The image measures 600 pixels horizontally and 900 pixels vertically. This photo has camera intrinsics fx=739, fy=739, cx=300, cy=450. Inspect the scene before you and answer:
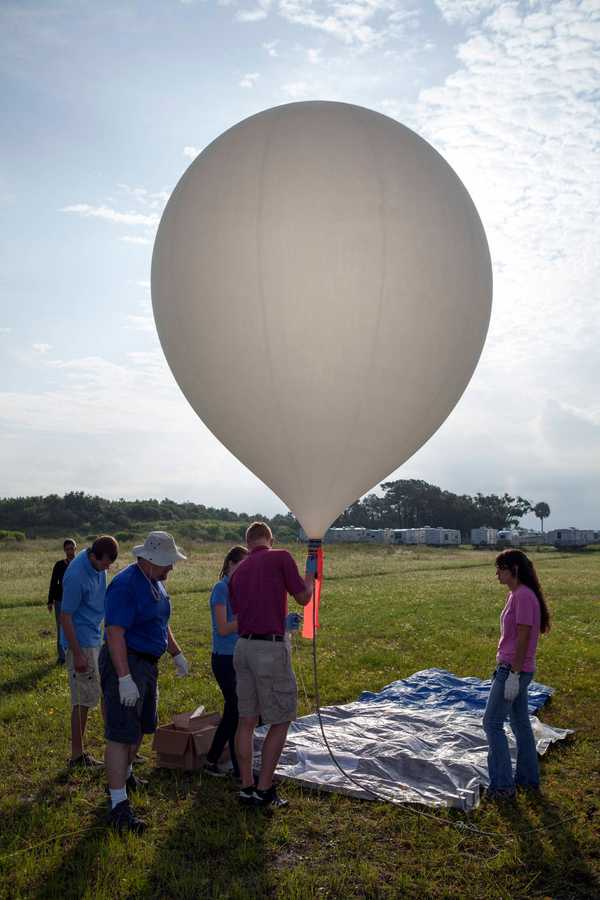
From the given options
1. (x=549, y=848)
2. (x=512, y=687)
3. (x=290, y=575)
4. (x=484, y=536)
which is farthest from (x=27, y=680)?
(x=484, y=536)

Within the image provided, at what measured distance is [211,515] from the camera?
8362cm

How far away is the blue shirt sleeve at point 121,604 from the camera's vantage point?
5.01 meters

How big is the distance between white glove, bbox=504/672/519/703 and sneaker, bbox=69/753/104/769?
3.36m

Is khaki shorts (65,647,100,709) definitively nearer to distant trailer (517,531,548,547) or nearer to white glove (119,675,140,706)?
white glove (119,675,140,706)

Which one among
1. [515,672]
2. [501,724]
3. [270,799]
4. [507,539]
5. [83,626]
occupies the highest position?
[507,539]

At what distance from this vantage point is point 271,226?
5.51m

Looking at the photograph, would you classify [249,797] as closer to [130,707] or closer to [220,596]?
[130,707]

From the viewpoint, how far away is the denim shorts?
5016 millimetres

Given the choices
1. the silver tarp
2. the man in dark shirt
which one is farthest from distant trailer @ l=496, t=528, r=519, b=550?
the silver tarp

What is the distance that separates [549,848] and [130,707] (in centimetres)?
289

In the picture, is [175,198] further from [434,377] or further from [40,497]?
[40,497]

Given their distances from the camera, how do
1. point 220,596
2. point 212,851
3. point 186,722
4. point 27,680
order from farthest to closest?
point 27,680, point 186,722, point 220,596, point 212,851

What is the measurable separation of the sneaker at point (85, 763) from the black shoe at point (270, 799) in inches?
62.9

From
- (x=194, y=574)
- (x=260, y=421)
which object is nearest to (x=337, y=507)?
(x=260, y=421)
